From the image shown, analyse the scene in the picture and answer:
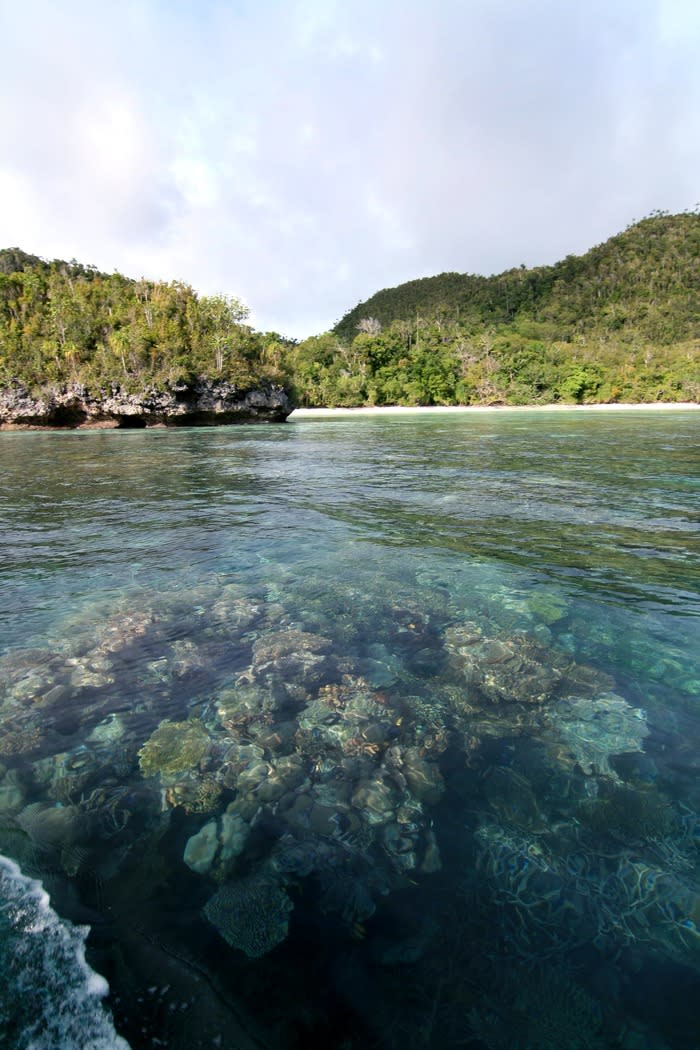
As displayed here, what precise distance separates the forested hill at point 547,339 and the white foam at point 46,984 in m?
86.5

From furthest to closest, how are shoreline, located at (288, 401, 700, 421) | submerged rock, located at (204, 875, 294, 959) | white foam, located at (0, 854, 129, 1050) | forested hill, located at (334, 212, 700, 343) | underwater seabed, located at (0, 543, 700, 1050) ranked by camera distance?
forested hill, located at (334, 212, 700, 343) < shoreline, located at (288, 401, 700, 421) < submerged rock, located at (204, 875, 294, 959) < underwater seabed, located at (0, 543, 700, 1050) < white foam, located at (0, 854, 129, 1050)

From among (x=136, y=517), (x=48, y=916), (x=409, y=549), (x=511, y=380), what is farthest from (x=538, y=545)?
(x=511, y=380)

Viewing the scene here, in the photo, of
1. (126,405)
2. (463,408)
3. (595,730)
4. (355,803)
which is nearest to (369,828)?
(355,803)

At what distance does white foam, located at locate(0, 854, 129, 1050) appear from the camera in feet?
5.72

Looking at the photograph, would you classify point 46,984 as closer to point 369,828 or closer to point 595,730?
point 369,828

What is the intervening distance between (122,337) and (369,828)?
6364 cm

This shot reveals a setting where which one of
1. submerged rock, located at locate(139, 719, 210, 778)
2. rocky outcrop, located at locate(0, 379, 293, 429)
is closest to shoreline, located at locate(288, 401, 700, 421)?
rocky outcrop, located at locate(0, 379, 293, 429)

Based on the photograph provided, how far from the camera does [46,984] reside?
1.91 meters

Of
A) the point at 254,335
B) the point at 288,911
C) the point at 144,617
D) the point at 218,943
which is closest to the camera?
the point at 218,943

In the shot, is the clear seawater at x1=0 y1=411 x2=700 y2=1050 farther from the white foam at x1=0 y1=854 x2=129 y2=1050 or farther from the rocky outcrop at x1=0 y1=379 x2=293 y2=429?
the rocky outcrop at x1=0 y1=379 x2=293 y2=429

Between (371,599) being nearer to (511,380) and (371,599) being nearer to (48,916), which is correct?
(48,916)

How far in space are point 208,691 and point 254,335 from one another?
68.8 meters

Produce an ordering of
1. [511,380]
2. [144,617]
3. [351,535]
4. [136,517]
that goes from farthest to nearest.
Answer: [511,380], [136,517], [351,535], [144,617]

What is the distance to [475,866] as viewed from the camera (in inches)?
96.7
